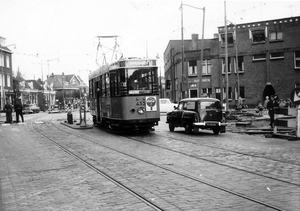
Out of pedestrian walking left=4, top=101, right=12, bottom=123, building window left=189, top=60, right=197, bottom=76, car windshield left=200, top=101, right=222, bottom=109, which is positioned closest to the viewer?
car windshield left=200, top=101, right=222, bottom=109

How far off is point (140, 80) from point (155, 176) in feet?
32.8

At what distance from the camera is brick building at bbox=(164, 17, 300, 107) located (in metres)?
46.1

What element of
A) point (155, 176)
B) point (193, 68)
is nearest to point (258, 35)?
point (193, 68)

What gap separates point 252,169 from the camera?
29.1 ft

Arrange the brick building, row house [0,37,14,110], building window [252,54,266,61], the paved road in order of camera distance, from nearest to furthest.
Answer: the paved road
the brick building
building window [252,54,266,61]
row house [0,37,14,110]

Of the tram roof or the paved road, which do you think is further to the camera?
the tram roof

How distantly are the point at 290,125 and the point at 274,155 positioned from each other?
515 centimetres

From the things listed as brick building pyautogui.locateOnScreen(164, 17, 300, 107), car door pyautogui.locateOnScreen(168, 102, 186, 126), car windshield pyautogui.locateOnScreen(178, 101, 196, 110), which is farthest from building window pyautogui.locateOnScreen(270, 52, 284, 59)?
car windshield pyautogui.locateOnScreen(178, 101, 196, 110)

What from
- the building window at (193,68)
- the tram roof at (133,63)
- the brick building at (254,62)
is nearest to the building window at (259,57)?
the brick building at (254,62)

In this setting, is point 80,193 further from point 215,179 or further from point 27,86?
point 27,86

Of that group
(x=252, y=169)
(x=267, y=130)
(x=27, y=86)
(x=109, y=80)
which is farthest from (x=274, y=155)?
(x=27, y=86)

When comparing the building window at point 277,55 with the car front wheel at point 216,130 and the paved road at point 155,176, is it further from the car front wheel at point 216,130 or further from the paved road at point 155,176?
the paved road at point 155,176

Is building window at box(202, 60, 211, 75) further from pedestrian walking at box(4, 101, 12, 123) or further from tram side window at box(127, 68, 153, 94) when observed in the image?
tram side window at box(127, 68, 153, 94)

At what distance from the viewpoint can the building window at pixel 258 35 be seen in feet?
157
